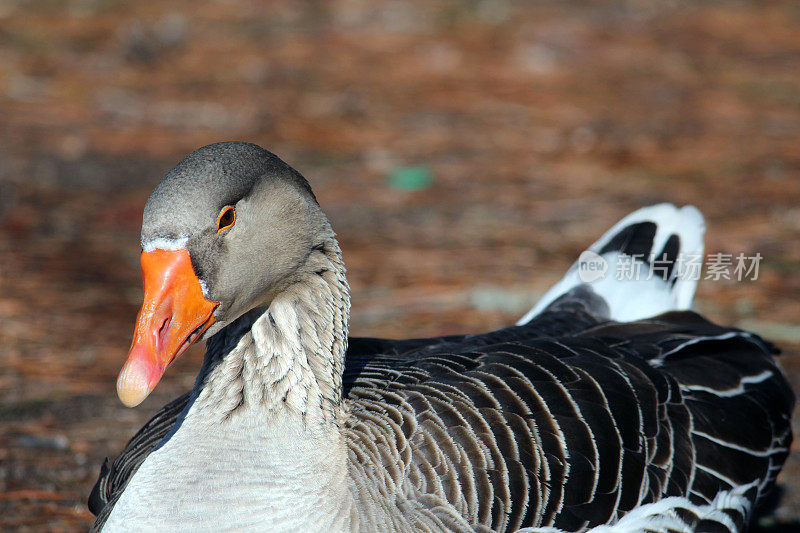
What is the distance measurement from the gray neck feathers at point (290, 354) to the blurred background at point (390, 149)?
69.6 inches

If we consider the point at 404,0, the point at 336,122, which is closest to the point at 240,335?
the point at 336,122

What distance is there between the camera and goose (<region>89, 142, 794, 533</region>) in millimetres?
3301

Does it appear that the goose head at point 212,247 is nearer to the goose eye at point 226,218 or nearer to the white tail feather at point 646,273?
the goose eye at point 226,218

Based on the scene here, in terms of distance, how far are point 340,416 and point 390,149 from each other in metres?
6.45

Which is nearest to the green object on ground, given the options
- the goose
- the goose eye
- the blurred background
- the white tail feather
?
the blurred background

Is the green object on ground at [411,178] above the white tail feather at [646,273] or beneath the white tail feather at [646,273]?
beneath

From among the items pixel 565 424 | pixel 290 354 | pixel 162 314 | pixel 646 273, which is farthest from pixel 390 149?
pixel 162 314

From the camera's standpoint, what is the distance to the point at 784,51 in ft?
38.9

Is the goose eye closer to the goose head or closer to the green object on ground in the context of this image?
the goose head

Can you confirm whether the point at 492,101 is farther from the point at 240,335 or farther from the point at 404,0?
the point at 240,335

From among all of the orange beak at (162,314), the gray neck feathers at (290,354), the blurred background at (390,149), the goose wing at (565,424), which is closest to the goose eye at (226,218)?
the orange beak at (162,314)

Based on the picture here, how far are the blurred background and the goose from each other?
138 centimetres

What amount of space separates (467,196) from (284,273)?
5.57m

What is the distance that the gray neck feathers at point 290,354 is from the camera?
358 centimetres
